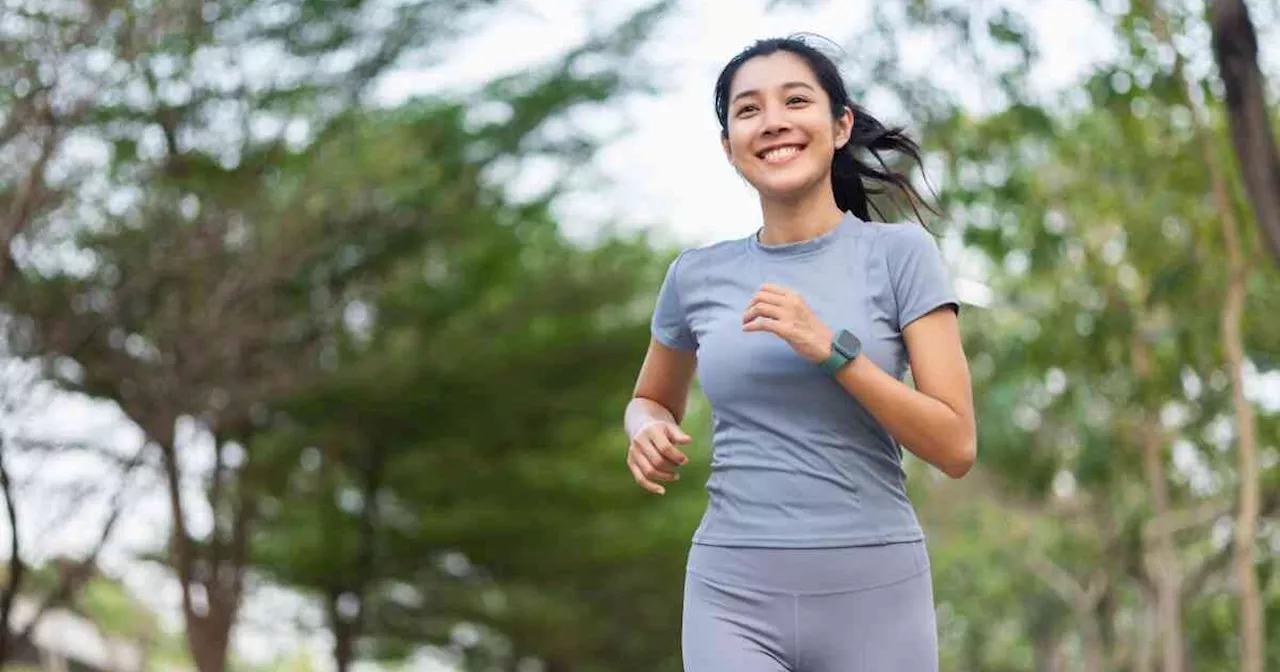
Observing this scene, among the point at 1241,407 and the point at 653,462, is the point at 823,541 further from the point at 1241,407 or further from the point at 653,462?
the point at 1241,407

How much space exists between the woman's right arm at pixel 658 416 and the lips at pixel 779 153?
34 centimetres

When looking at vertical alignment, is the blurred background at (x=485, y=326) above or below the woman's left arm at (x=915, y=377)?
below

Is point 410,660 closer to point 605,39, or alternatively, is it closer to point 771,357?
point 605,39

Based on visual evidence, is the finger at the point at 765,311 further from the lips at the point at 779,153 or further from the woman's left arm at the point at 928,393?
the lips at the point at 779,153

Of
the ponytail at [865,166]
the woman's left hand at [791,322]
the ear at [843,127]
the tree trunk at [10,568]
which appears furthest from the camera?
the tree trunk at [10,568]

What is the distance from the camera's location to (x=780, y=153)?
8.03 ft

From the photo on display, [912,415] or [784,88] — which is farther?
[784,88]

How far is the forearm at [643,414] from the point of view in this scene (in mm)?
2559

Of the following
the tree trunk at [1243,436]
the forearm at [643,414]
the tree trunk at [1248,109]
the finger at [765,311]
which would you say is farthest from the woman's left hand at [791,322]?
the tree trunk at [1243,436]

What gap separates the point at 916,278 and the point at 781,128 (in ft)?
0.92

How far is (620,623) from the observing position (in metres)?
24.3

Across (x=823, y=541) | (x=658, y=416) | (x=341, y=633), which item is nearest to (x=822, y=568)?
(x=823, y=541)

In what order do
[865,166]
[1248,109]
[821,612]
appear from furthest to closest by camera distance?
[1248,109] < [865,166] < [821,612]

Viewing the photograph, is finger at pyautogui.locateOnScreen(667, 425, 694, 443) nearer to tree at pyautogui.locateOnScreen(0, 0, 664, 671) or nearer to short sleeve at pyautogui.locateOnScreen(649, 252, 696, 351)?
short sleeve at pyautogui.locateOnScreen(649, 252, 696, 351)
